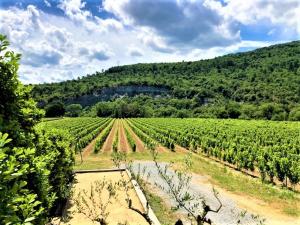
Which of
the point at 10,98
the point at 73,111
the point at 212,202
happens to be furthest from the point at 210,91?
the point at 10,98

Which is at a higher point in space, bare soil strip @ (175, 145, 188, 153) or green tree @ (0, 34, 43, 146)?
green tree @ (0, 34, 43, 146)

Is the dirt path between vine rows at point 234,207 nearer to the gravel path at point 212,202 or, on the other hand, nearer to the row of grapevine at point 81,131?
the gravel path at point 212,202

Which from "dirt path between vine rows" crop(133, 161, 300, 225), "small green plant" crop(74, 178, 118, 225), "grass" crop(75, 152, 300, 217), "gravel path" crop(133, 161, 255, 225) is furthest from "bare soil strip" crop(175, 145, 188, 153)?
"small green plant" crop(74, 178, 118, 225)

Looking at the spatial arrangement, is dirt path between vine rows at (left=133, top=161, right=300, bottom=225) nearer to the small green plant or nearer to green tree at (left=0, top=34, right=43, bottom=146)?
the small green plant

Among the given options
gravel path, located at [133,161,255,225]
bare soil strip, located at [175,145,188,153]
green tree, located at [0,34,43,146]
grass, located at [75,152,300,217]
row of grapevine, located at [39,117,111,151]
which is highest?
green tree, located at [0,34,43,146]

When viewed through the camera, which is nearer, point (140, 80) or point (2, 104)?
point (2, 104)

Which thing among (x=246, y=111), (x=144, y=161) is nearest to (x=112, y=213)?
(x=144, y=161)

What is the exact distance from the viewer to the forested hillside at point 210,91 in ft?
347

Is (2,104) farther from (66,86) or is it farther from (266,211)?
(66,86)

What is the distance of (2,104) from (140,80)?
18554 cm

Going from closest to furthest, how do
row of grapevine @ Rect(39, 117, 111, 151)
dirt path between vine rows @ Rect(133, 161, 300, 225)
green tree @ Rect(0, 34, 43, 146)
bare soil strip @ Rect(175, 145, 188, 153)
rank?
green tree @ Rect(0, 34, 43, 146) < dirt path between vine rows @ Rect(133, 161, 300, 225) < row of grapevine @ Rect(39, 117, 111, 151) < bare soil strip @ Rect(175, 145, 188, 153)

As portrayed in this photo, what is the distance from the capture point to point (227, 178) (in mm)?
22672

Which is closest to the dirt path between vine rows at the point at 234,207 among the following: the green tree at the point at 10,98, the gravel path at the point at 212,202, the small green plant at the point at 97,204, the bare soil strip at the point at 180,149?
the gravel path at the point at 212,202

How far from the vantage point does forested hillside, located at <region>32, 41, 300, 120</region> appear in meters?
106
